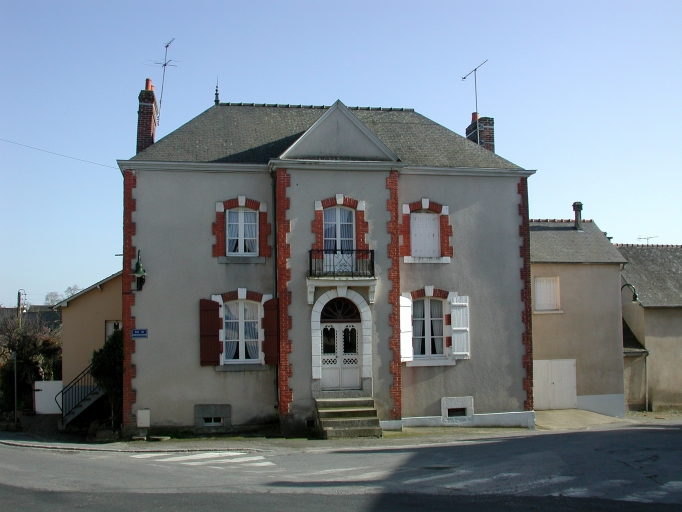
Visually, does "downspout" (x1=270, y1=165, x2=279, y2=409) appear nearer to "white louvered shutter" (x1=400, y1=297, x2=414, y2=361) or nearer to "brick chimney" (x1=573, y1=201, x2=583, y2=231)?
"white louvered shutter" (x1=400, y1=297, x2=414, y2=361)

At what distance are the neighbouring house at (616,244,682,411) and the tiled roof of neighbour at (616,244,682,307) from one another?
37mm

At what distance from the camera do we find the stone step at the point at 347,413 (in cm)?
1675

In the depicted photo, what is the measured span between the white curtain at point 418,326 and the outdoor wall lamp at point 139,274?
710 centimetres

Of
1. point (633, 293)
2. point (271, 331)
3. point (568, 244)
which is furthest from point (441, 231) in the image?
point (633, 293)

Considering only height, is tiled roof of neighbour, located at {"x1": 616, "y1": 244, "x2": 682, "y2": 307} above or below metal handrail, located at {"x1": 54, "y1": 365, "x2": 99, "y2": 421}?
above

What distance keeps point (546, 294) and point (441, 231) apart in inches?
252

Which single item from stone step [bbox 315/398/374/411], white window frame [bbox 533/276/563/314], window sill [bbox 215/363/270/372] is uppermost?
white window frame [bbox 533/276/563/314]

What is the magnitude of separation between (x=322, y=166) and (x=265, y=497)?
10072 mm

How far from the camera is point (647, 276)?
2764 centimetres

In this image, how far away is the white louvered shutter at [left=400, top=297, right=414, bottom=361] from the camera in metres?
18.2

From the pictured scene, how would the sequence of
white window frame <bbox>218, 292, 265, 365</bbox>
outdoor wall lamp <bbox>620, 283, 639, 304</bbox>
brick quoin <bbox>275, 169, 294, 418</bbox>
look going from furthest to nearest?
outdoor wall lamp <bbox>620, 283, 639, 304</bbox> < white window frame <bbox>218, 292, 265, 365</bbox> < brick quoin <bbox>275, 169, 294, 418</bbox>

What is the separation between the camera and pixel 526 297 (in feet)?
63.6

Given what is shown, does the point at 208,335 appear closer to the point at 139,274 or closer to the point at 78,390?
the point at 139,274

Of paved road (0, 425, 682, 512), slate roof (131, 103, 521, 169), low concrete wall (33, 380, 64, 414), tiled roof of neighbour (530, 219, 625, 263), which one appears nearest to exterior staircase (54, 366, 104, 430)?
low concrete wall (33, 380, 64, 414)
